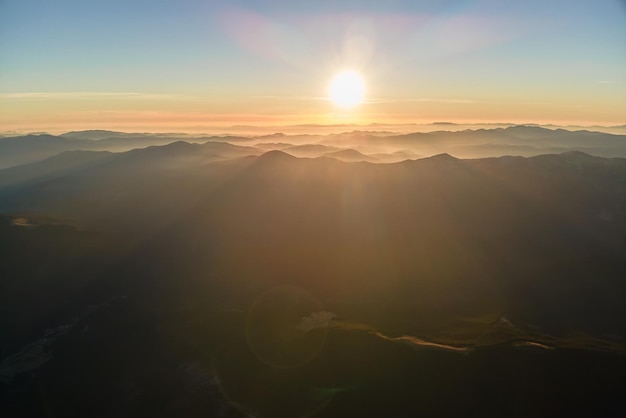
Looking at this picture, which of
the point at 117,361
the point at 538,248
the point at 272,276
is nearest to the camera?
the point at 117,361

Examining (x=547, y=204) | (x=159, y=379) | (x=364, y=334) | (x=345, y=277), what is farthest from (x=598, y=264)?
(x=159, y=379)

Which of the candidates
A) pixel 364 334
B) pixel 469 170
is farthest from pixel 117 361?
pixel 469 170

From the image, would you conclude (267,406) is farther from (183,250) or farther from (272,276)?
(183,250)

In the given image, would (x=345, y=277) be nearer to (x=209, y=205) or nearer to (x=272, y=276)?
(x=272, y=276)

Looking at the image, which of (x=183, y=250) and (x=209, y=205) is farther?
(x=209, y=205)

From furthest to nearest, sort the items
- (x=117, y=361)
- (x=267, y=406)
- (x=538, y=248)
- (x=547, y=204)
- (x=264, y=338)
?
(x=547, y=204) → (x=538, y=248) → (x=264, y=338) → (x=117, y=361) → (x=267, y=406)

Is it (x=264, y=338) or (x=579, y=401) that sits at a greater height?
(x=579, y=401)
